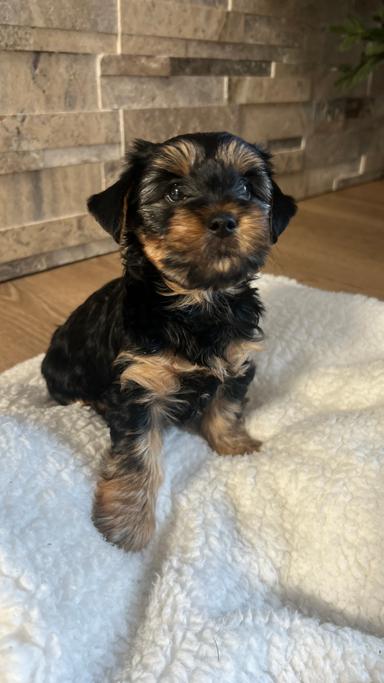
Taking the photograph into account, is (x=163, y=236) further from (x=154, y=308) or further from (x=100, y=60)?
(x=100, y=60)

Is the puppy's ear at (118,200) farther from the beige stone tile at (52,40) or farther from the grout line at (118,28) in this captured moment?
the grout line at (118,28)

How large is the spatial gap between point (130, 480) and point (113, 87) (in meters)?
2.34

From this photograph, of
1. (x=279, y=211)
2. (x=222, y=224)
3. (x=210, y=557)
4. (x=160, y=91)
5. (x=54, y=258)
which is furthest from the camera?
(x=160, y=91)

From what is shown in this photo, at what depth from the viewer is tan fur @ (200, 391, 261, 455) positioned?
185cm

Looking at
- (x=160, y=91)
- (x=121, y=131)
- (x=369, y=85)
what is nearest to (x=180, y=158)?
(x=121, y=131)

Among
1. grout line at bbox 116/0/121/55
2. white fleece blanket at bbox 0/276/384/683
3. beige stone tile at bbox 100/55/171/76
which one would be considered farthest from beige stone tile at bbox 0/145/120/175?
white fleece blanket at bbox 0/276/384/683

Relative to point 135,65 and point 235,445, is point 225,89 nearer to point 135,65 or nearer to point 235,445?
point 135,65

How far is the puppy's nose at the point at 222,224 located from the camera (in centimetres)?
134

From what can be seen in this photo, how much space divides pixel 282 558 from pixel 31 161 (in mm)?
2253

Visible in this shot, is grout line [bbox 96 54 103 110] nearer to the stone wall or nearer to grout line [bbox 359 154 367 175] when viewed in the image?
→ the stone wall

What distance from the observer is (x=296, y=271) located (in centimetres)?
339

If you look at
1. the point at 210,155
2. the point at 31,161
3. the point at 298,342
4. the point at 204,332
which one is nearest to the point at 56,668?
the point at 204,332

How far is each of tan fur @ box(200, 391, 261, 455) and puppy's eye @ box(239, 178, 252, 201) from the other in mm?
588

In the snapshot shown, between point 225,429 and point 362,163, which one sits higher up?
point 362,163
